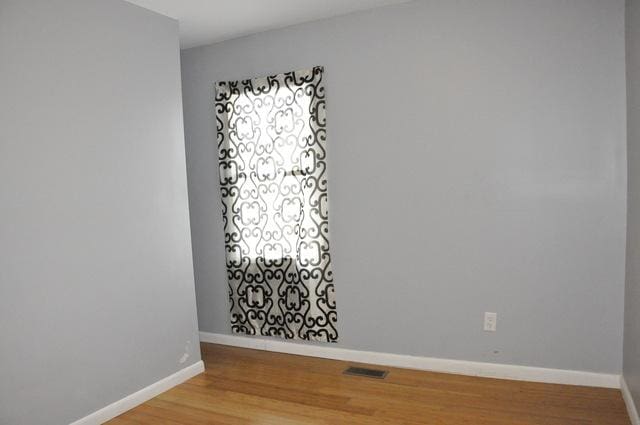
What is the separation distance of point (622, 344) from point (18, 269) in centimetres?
336

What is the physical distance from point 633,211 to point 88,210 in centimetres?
304

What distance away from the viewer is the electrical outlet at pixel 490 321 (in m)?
3.01

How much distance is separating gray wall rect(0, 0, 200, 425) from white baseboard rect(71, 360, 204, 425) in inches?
1.6

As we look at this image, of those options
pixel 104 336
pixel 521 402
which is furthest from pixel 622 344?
pixel 104 336

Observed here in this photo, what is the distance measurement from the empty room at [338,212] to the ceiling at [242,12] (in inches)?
0.9

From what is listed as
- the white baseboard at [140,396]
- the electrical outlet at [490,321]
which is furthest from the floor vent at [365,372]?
the white baseboard at [140,396]

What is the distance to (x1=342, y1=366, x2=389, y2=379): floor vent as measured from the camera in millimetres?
3162

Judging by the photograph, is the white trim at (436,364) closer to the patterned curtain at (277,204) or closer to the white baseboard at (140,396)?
the patterned curtain at (277,204)

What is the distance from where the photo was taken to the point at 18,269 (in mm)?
2285

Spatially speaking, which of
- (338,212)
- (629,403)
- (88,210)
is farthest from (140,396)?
(629,403)

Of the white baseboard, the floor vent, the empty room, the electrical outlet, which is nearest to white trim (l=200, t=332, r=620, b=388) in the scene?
the empty room

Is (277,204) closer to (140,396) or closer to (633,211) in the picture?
(140,396)

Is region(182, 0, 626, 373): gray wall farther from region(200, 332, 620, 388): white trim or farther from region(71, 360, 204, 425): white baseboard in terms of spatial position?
region(71, 360, 204, 425): white baseboard

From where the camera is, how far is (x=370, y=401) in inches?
109
